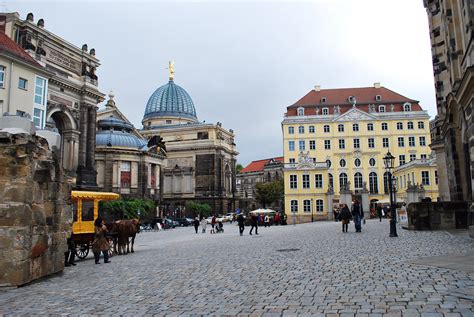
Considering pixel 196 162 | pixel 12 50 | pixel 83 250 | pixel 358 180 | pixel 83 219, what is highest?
pixel 12 50

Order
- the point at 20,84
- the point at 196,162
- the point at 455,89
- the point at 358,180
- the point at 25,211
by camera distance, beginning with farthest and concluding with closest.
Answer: the point at 196,162
the point at 358,180
the point at 20,84
the point at 455,89
the point at 25,211

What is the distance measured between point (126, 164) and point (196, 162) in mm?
29291

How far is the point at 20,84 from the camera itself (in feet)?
122

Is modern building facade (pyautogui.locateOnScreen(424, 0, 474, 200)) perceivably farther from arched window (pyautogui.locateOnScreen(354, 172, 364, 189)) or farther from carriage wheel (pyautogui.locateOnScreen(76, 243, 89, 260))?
arched window (pyautogui.locateOnScreen(354, 172, 364, 189))

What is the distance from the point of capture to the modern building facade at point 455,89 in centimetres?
1553

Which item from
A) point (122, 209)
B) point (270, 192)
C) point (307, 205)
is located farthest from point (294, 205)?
point (270, 192)

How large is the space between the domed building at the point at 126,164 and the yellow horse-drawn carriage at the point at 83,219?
3931cm

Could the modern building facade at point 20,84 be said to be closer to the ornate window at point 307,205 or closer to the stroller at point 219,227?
the stroller at point 219,227

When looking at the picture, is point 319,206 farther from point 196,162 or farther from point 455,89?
point 455,89

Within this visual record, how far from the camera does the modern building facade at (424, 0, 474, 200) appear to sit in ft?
51.0

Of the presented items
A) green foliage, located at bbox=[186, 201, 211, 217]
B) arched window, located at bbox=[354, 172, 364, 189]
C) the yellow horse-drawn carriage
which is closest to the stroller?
the yellow horse-drawn carriage

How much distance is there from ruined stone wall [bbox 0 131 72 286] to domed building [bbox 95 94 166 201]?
4619 cm

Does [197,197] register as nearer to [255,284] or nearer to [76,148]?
[76,148]

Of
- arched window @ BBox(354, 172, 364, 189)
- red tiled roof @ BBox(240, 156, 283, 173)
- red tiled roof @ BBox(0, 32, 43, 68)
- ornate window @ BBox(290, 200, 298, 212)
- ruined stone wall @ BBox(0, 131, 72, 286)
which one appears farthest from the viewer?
red tiled roof @ BBox(240, 156, 283, 173)
